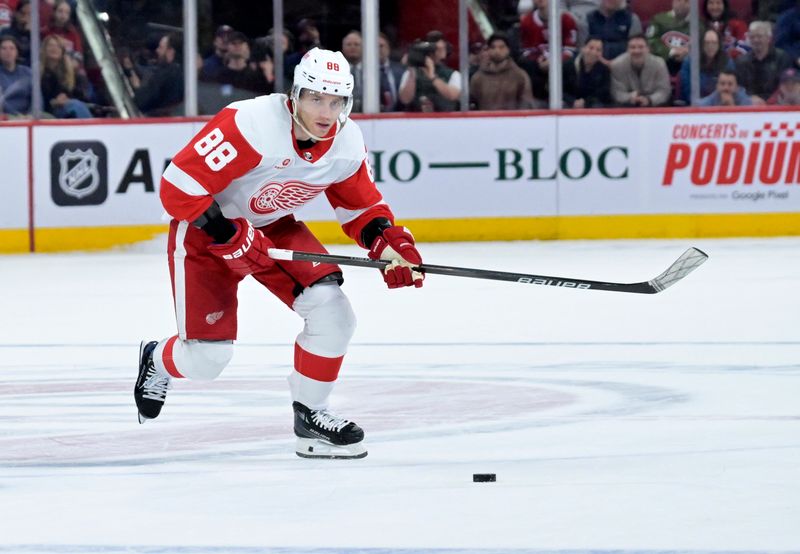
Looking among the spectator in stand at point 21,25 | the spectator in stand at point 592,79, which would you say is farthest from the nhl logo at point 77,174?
the spectator in stand at point 592,79

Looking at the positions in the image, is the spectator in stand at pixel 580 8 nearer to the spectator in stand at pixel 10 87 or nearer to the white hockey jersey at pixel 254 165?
the spectator in stand at pixel 10 87

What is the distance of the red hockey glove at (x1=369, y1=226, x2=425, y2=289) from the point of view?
4.02 meters

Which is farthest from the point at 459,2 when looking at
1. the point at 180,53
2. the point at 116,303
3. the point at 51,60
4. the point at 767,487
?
the point at 767,487

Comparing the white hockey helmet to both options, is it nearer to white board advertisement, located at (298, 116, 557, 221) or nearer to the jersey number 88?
the jersey number 88

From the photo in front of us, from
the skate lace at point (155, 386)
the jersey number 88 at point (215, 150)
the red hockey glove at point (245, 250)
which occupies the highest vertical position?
the jersey number 88 at point (215, 150)

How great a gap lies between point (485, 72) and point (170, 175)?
7.02 m

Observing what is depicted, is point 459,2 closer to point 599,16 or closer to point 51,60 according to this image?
point 599,16

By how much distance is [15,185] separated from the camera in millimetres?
10336

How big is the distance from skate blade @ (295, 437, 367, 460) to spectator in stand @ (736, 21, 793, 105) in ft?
23.9

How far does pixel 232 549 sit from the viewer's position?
112 inches

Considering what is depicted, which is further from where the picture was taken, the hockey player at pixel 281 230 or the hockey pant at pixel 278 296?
the hockey pant at pixel 278 296

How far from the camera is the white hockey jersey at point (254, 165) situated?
3.82 metres

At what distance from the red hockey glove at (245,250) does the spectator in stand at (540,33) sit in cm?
697

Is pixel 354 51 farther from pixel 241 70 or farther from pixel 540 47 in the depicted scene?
pixel 540 47
